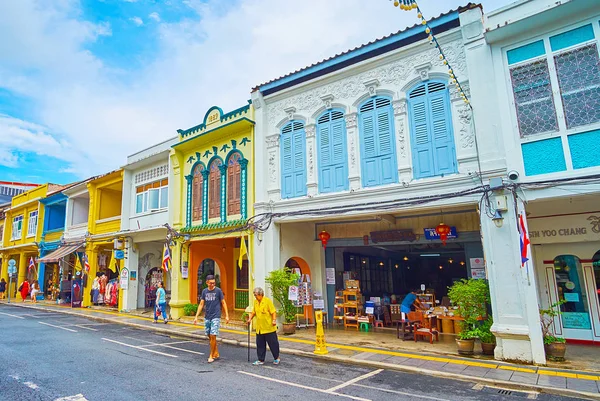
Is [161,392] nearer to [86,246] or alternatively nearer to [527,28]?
[527,28]

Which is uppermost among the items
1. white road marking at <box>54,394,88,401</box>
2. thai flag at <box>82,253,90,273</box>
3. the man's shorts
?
thai flag at <box>82,253,90,273</box>

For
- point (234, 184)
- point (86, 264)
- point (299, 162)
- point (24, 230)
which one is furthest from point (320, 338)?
point (24, 230)

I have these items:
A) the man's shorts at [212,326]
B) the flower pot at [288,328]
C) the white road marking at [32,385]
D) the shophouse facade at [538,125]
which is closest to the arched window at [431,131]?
the shophouse facade at [538,125]

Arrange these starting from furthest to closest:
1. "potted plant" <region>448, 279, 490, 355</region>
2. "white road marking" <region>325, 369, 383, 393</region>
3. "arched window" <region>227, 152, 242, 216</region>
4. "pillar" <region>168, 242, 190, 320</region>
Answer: "pillar" <region>168, 242, 190, 320</region> < "arched window" <region>227, 152, 242, 216</region> < "potted plant" <region>448, 279, 490, 355</region> < "white road marking" <region>325, 369, 383, 393</region>

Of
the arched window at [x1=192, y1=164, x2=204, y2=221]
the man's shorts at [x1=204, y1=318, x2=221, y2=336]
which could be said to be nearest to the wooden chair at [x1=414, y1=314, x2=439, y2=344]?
the man's shorts at [x1=204, y1=318, x2=221, y2=336]

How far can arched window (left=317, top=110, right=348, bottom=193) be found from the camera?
1147 cm

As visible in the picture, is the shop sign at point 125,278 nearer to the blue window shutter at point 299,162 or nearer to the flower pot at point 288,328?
the flower pot at point 288,328

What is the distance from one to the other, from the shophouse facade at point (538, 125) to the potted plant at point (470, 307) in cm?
45


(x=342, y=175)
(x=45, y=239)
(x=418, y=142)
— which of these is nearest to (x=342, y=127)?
(x=342, y=175)

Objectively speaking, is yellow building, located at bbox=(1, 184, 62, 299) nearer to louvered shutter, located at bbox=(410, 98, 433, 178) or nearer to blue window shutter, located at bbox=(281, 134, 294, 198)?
blue window shutter, located at bbox=(281, 134, 294, 198)

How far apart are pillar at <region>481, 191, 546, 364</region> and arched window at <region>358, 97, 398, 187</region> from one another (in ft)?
9.35

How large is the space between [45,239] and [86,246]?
21.6 feet

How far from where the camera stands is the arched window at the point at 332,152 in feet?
37.6

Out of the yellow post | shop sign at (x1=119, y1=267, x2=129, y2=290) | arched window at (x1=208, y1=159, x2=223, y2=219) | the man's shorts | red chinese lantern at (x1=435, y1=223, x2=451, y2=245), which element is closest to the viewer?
the man's shorts
